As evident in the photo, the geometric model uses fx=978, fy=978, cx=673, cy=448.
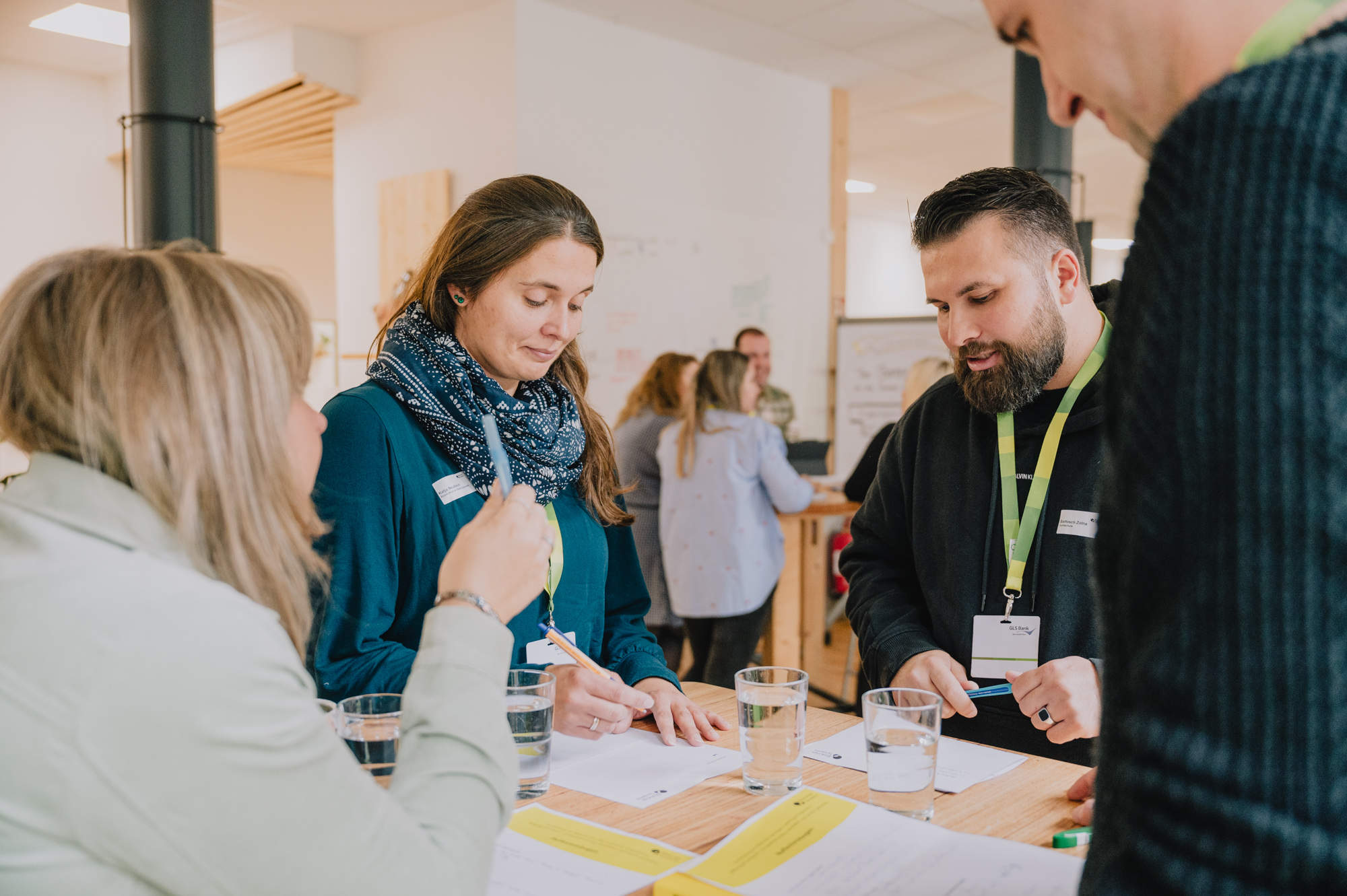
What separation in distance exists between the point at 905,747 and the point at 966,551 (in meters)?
0.68

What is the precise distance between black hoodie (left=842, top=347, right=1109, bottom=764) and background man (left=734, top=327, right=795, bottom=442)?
316cm

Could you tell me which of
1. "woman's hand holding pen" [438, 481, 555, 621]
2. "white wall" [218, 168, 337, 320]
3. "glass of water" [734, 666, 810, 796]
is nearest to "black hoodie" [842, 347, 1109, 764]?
"glass of water" [734, 666, 810, 796]

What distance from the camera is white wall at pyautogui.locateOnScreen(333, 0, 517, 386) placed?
16.0ft

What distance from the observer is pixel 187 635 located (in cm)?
66

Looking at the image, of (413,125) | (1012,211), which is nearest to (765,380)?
(413,125)

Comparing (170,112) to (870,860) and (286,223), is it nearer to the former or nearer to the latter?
(870,860)

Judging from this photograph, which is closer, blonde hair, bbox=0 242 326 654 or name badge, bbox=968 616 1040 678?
blonde hair, bbox=0 242 326 654

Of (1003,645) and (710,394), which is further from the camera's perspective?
(710,394)

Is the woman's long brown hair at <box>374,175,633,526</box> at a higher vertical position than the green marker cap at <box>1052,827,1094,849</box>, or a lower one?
higher

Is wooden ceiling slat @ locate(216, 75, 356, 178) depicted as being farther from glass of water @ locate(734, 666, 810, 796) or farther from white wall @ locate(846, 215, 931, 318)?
white wall @ locate(846, 215, 931, 318)

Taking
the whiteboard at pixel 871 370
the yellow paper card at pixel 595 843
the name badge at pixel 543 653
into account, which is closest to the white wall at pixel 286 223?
the whiteboard at pixel 871 370

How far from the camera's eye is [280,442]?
2.67 ft

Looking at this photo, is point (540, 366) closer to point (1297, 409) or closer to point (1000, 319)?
point (1000, 319)

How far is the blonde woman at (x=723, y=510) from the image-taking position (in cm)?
396
